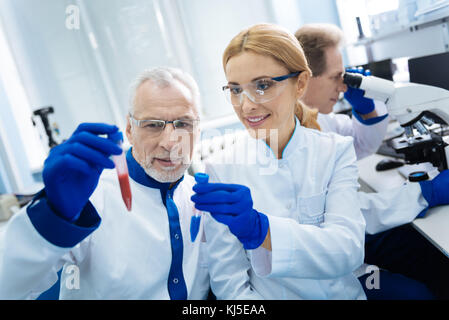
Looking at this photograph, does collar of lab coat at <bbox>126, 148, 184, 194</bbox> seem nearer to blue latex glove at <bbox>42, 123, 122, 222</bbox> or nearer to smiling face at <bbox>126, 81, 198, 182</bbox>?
smiling face at <bbox>126, 81, 198, 182</bbox>

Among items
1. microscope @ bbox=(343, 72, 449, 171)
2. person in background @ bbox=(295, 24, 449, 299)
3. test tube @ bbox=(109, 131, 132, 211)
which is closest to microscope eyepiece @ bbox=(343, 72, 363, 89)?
microscope @ bbox=(343, 72, 449, 171)

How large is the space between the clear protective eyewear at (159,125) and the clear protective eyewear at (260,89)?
0.16 m

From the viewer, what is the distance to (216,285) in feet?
3.31

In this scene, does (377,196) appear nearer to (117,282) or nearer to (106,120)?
(117,282)

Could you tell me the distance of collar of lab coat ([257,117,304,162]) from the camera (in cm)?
110

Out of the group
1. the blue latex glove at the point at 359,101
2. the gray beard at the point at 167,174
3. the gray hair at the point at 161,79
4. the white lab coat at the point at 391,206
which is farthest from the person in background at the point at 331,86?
the gray beard at the point at 167,174

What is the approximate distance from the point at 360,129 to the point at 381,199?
28.5 inches

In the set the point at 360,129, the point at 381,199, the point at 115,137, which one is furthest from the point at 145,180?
the point at 360,129

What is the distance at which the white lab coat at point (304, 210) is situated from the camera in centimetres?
88

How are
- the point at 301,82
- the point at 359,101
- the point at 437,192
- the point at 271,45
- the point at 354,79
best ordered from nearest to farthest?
the point at 271,45, the point at 301,82, the point at 437,192, the point at 354,79, the point at 359,101

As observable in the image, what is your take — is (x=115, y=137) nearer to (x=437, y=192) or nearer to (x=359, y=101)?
(x=437, y=192)

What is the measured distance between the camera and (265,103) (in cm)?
99

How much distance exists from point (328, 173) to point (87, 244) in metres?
0.79

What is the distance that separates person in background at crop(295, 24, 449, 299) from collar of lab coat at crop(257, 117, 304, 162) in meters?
0.30
